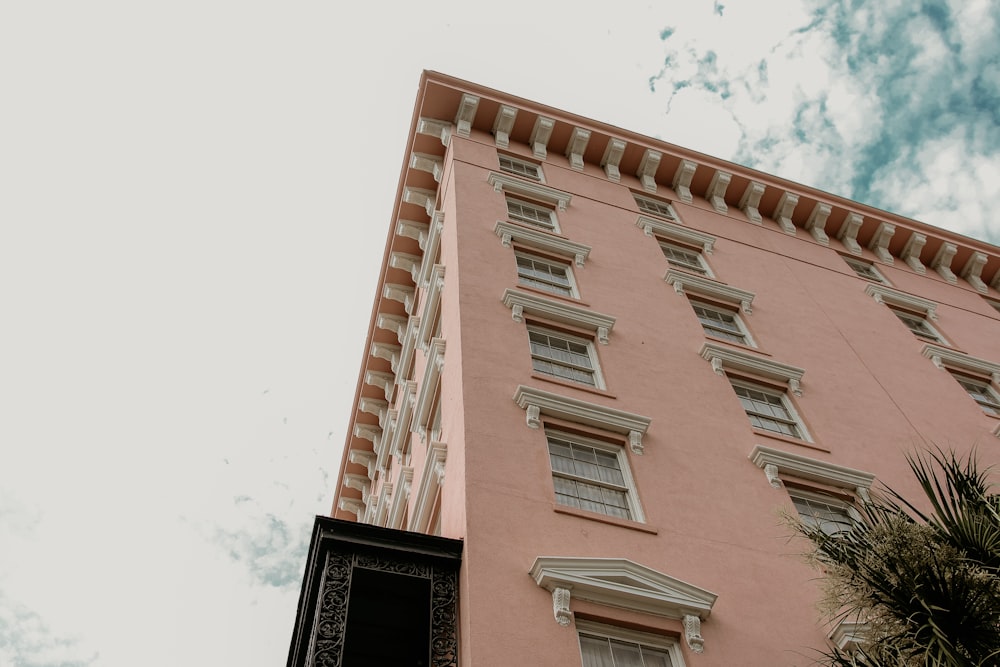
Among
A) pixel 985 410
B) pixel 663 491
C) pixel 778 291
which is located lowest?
pixel 663 491

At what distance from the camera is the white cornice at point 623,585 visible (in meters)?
12.1

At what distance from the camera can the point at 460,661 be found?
1108 centimetres

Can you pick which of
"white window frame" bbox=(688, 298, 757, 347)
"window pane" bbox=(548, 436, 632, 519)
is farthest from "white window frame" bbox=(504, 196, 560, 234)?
"window pane" bbox=(548, 436, 632, 519)

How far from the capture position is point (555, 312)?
18906mm

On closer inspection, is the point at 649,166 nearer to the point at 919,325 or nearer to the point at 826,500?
the point at 919,325

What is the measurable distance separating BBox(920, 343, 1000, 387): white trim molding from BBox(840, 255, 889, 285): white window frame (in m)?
4.90

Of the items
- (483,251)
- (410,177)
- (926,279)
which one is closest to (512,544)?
(483,251)

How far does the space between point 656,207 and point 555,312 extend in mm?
10762

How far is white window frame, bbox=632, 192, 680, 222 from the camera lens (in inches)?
1088

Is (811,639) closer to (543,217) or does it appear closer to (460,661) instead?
(460,661)

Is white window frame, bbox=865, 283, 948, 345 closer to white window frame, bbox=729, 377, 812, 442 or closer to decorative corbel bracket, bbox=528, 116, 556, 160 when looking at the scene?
white window frame, bbox=729, 377, 812, 442

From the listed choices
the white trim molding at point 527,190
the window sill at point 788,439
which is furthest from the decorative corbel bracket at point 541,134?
the window sill at point 788,439

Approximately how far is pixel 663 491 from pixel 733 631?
9.70ft

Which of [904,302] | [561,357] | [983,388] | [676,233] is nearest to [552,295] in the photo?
[561,357]
